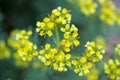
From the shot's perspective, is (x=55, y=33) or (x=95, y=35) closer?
(x=55, y=33)

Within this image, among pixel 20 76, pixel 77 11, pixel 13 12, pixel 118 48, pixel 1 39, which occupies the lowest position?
pixel 118 48

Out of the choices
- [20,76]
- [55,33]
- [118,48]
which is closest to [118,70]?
[118,48]

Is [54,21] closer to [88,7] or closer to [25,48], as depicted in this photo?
[25,48]

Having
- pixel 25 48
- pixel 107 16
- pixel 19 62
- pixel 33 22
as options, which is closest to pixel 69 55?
pixel 25 48

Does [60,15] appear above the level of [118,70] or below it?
above

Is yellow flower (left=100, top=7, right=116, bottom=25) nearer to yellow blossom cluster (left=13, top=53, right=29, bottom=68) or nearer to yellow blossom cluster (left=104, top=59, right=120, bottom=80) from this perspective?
yellow blossom cluster (left=13, top=53, right=29, bottom=68)

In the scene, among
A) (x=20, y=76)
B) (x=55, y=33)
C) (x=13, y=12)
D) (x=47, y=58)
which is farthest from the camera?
(x=13, y=12)

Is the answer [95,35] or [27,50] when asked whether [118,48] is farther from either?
[95,35]
